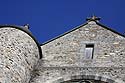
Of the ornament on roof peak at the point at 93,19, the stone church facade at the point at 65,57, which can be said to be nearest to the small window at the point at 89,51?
the stone church facade at the point at 65,57

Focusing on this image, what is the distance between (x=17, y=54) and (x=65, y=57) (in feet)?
7.11

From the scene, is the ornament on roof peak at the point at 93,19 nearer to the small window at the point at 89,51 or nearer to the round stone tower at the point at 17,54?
the small window at the point at 89,51

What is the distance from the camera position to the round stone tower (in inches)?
492

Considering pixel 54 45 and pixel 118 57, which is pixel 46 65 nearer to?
pixel 54 45

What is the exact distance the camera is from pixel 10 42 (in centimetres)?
1347

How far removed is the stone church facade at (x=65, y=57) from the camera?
13.2 m

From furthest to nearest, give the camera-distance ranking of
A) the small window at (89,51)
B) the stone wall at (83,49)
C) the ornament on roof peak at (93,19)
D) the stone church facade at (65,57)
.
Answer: the ornament on roof peak at (93,19) → the small window at (89,51) → the stone wall at (83,49) → the stone church facade at (65,57)

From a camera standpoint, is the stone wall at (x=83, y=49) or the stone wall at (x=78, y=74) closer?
the stone wall at (x=78, y=74)

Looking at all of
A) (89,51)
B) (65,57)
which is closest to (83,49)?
(89,51)

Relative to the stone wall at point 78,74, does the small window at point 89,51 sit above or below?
above

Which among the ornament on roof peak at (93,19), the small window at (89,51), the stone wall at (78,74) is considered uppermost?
the ornament on roof peak at (93,19)

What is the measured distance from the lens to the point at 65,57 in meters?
14.7

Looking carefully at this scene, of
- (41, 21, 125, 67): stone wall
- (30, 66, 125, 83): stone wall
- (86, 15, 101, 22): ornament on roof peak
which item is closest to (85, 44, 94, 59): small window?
(41, 21, 125, 67): stone wall

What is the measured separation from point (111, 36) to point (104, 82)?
281cm
